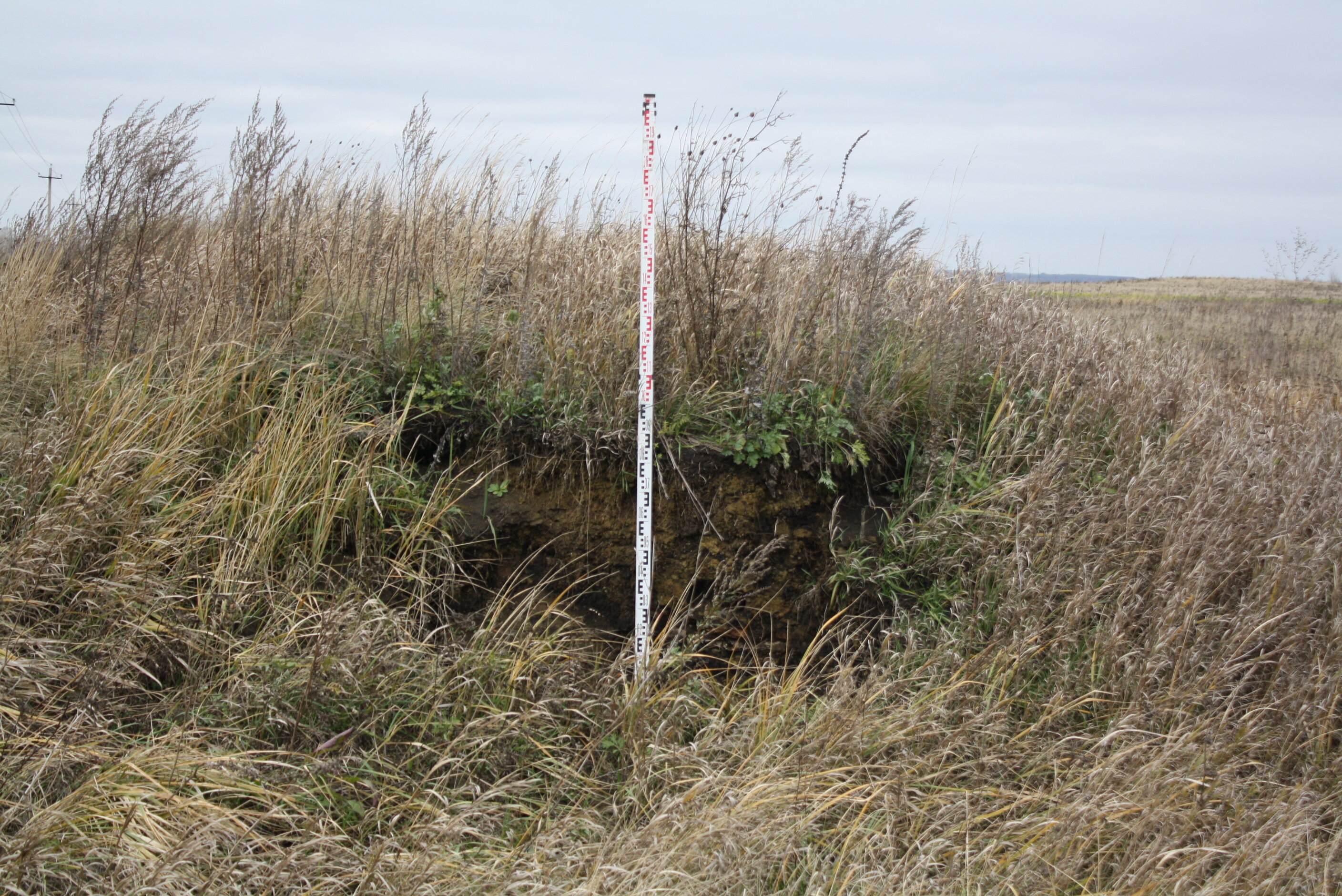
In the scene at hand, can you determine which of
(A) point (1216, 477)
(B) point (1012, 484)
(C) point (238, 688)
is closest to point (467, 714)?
(C) point (238, 688)

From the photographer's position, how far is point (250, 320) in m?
4.37

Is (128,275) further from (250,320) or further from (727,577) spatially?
(727,577)

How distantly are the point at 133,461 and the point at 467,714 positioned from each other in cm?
181

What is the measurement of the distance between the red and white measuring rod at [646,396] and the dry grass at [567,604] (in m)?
0.26

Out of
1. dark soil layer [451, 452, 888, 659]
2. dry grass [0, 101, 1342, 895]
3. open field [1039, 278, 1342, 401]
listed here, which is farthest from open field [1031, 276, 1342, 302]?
dark soil layer [451, 452, 888, 659]

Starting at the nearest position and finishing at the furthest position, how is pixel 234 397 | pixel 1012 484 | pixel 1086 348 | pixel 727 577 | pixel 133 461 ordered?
pixel 133 461 → pixel 727 577 → pixel 234 397 → pixel 1012 484 → pixel 1086 348

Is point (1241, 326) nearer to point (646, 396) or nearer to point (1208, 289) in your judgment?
point (1208, 289)

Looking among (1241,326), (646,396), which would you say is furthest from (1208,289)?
(646,396)

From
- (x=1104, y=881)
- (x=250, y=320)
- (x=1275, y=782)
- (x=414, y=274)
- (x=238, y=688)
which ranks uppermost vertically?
(x=414, y=274)

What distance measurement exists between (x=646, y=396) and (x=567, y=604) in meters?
1.05

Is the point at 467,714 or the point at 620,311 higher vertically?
the point at 620,311

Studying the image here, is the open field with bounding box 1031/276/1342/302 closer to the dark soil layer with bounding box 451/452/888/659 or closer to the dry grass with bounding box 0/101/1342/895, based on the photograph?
the dry grass with bounding box 0/101/1342/895

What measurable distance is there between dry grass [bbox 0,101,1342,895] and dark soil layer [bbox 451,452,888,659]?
5.8 inches

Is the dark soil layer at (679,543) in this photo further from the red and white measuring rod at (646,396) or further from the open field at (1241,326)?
the open field at (1241,326)
